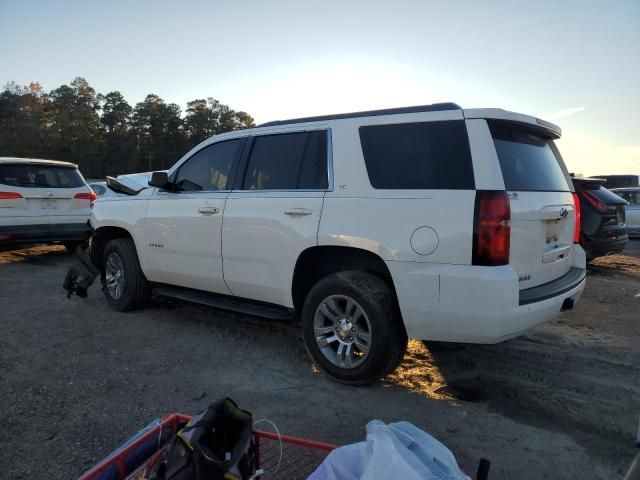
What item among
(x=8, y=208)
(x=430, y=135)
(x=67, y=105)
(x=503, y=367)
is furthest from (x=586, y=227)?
(x=67, y=105)

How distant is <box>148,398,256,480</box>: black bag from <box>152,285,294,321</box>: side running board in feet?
6.19

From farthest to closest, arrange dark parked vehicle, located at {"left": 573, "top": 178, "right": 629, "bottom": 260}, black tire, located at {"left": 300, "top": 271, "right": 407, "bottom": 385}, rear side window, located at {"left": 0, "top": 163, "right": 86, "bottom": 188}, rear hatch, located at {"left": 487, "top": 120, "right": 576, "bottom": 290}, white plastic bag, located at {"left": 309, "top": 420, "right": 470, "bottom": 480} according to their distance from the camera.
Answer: rear side window, located at {"left": 0, "top": 163, "right": 86, "bottom": 188} → dark parked vehicle, located at {"left": 573, "top": 178, "right": 629, "bottom": 260} → black tire, located at {"left": 300, "top": 271, "right": 407, "bottom": 385} → rear hatch, located at {"left": 487, "top": 120, "right": 576, "bottom": 290} → white plastic bag, located at {"left": 309, "top": 420, "right": 470, "bottom": 480}

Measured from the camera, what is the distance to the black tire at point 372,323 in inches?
130

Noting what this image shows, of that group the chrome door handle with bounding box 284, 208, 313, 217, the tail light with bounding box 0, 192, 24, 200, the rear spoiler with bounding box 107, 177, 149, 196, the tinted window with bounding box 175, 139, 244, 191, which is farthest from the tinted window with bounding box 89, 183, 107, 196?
the chrome door handle with bounding box 284, 208, 313, 217

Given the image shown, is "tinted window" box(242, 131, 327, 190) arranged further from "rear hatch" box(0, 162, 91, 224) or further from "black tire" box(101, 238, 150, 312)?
"rear hatch" box(0, 162, 91, 224)

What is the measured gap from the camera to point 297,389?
11.5 feet

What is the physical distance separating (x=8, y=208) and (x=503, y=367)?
794 centimetres

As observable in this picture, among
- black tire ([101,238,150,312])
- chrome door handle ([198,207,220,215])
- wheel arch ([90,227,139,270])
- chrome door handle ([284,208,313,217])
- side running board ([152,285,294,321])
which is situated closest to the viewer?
chrome door handle ([284,208,313,217])

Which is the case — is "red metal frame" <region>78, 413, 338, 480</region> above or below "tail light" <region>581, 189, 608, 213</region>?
below

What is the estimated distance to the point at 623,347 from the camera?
4430 mm

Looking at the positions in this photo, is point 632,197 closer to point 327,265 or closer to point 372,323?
point 327,265

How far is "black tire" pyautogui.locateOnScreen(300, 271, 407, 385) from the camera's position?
331 cm

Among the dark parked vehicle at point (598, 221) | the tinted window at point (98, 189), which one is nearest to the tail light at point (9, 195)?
the tinted window at point (98, 189)

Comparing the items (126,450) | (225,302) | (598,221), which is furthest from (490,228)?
(598,221)
